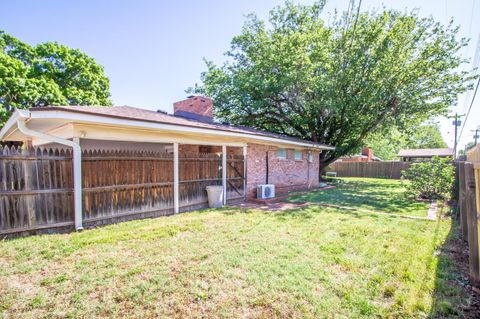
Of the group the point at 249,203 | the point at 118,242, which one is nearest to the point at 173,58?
the point at 249,203

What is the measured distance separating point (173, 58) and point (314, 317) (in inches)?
563

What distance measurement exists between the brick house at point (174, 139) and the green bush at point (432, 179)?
5.06m

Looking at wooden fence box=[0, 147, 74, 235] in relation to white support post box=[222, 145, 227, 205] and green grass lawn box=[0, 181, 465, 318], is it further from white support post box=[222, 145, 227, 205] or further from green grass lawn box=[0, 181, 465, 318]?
white support post box=[222, 145, 227, 205]

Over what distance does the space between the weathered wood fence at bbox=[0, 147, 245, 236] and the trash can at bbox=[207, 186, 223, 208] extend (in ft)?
0.98

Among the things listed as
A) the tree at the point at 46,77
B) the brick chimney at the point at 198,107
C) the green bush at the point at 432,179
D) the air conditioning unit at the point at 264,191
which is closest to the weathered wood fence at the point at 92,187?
the air conditioning unit at the point at 264,191

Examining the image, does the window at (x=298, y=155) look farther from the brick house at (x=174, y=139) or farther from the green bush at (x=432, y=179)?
the green bush at (x=432, y=179)

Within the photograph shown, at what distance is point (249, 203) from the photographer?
8984mm

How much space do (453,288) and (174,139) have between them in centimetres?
654

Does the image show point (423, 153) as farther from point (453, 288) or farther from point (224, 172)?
point (453, 288)

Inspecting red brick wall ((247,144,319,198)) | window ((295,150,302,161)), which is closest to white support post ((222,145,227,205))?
red brick wall ((247,144,319,198))

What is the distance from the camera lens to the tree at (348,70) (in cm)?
1445

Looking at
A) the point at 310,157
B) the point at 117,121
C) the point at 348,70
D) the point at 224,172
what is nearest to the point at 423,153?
the point at 348,70

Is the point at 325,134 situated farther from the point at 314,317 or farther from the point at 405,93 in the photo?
the point at 314,317

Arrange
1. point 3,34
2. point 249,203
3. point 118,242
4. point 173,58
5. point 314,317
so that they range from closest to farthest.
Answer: point 314,317 → point 118,242 → point 249,203 → point 173,58 → point 3,34
